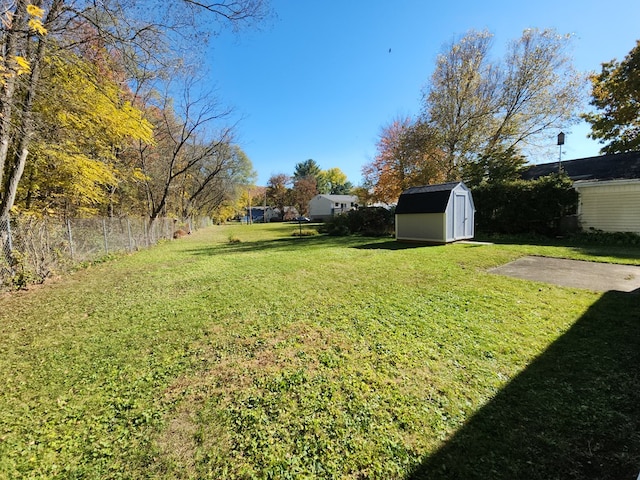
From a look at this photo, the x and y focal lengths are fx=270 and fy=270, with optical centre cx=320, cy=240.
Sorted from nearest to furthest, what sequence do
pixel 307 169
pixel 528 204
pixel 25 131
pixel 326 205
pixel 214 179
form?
pixel 25 131
pixel 528 204
pixel 214 179
pixel 326 205
pixel 307 169

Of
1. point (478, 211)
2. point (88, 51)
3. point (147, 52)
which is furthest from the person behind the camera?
point (478, 211)

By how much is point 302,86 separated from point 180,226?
46.1 ft

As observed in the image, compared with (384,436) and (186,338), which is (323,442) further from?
(186,338)

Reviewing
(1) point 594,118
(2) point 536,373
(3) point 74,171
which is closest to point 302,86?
(3) point 74,171

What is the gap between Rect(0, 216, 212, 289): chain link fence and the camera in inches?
223

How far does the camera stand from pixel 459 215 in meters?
11.7

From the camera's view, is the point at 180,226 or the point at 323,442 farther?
the point at 180,226

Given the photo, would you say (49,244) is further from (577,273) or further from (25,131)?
(577,273)

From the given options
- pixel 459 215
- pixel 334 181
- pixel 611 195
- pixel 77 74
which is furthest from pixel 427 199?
pixel 334 181

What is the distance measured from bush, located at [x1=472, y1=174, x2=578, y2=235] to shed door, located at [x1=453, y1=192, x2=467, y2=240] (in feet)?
8.36

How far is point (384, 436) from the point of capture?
1897 millimetres

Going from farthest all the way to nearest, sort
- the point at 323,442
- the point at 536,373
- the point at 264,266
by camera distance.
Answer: the point at 264,266, the point at 536,373, the point at 323,442

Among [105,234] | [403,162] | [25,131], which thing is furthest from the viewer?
[403,162]

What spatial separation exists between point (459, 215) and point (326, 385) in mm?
11221
